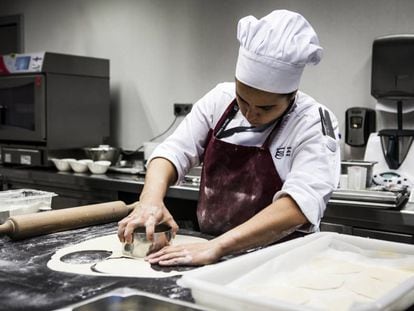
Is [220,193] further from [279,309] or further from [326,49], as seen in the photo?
[326,49]

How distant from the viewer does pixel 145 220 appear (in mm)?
1429

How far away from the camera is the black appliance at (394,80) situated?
2.60 m

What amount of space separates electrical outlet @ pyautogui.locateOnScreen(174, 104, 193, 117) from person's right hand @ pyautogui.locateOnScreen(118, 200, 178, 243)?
6.80ft

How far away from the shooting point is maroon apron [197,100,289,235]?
1625 mm

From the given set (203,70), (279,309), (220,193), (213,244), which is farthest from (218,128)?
(203,70)

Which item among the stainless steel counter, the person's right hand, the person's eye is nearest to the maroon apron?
the person's eye

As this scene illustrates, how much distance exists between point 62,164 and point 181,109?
2.89ft

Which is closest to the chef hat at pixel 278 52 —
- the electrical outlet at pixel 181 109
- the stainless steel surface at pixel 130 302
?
the stainless steel surface at pixel 130 302

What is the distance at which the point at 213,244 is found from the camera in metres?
1.34

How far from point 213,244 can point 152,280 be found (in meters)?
0.21

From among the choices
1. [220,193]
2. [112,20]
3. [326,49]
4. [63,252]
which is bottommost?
[63,252]

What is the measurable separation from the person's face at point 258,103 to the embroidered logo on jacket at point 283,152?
11 cm

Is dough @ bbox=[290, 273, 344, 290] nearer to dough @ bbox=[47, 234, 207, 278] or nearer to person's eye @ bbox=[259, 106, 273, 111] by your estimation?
dough @ bbox=[47, 234, 207, 278]

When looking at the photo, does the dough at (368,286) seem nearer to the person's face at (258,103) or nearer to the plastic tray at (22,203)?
the person's face at (258,103)
